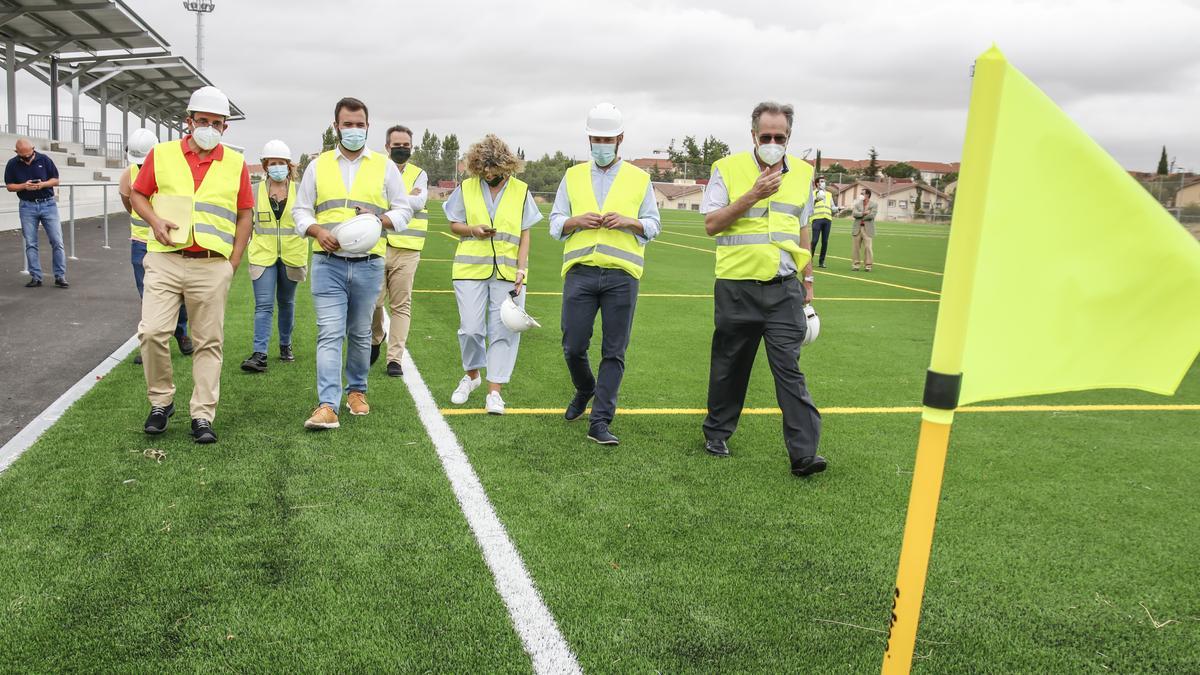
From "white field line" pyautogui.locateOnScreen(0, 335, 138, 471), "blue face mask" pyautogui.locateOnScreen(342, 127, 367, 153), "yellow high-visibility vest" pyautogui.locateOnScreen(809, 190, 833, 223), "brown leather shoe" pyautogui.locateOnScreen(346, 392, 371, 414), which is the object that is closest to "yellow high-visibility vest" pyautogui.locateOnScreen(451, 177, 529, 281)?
"blue face mask" pyautogui.locateOnScreen(342, 127, 367, 153)

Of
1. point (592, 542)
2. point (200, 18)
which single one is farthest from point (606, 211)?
point (200, 18)

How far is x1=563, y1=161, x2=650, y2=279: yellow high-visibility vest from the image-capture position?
5520mm

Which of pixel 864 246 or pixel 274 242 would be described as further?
pixel 864 246

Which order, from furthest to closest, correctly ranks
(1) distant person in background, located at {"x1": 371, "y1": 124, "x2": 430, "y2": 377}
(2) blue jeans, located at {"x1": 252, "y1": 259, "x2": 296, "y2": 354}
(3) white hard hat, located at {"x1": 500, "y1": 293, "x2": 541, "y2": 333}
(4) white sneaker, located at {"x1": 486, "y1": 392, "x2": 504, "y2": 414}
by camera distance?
(1) distant person in background, located at {"x1": 371, "y1": 124, "x2": 430, "y2": 377} < (2) blue jeans, located at {"x1": 252, "y1": 259, "x2": 296, "y2": 354} < (4) white sneaker, located at {"x1": 486, "y1": 392, "x2": 504, "y2": 414} < (3) white hard hat, located at {"x1": 500, "y1": 293, "x2": 541, "y2": 333}

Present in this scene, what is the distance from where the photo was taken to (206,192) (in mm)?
5223

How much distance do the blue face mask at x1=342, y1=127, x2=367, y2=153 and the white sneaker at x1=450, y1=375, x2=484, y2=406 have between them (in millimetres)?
1797

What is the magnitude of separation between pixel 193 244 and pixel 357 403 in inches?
57.7

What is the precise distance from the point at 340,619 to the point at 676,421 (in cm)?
340

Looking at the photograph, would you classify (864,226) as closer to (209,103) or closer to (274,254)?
(274,254)

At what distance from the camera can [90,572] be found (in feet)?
11.2

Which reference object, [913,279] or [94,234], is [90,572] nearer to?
[913,279]

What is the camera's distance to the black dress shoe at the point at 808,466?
16.0 ft

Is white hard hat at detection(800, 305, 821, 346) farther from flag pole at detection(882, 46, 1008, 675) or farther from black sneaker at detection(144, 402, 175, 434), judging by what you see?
black sneaker at detection(144, 402, 175, 434)

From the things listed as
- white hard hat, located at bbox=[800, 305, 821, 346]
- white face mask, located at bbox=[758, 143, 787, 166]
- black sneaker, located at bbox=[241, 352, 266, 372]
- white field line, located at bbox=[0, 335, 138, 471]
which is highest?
white face mask, located at bbox=[758, 143, 787, 166]
